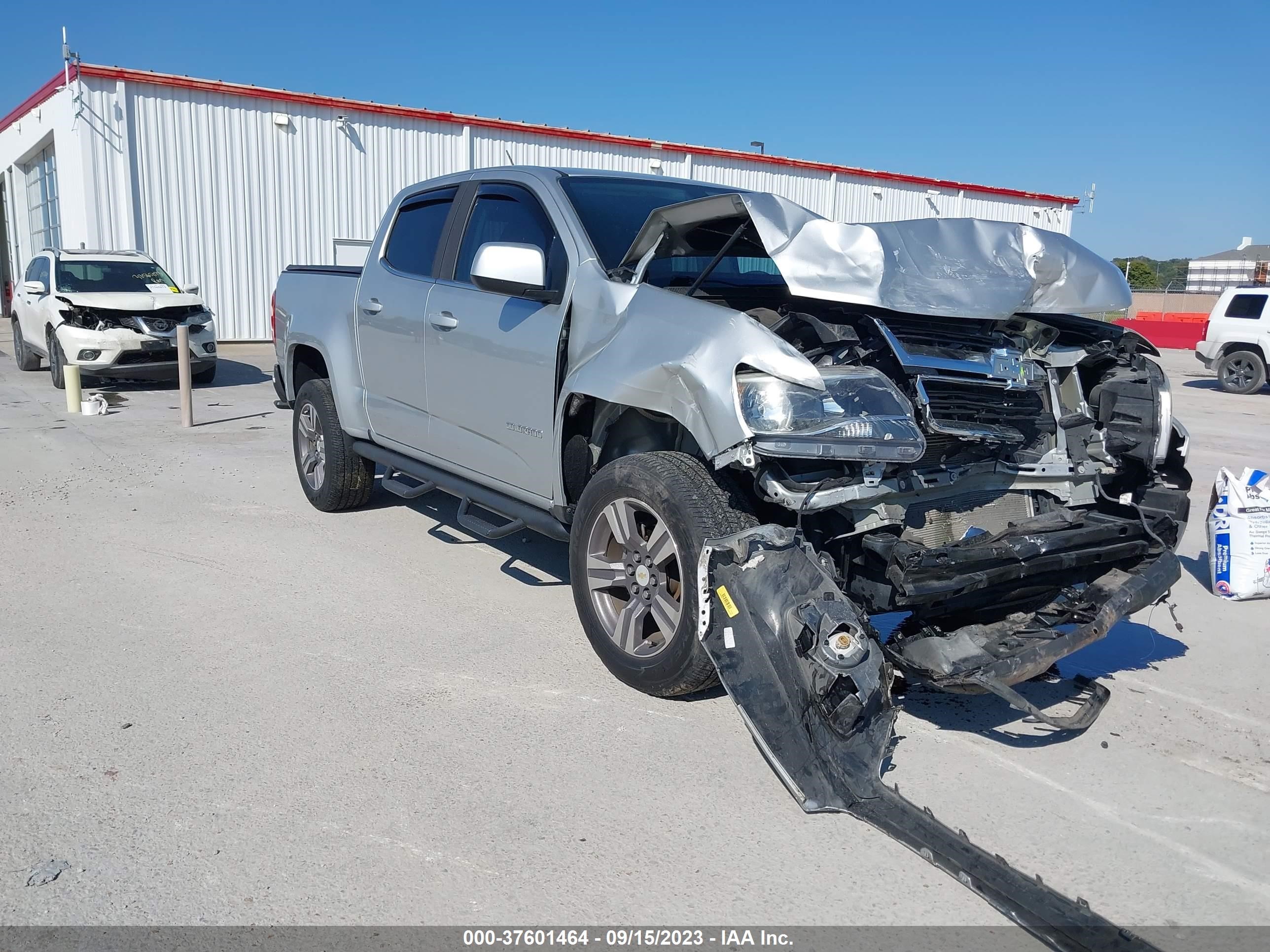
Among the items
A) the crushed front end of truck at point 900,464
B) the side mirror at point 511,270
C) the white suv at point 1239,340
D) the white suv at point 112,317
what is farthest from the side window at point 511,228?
the white suv at point 1239,340

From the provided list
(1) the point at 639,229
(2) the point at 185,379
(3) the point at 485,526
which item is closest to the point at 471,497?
(3) the point at 485,526

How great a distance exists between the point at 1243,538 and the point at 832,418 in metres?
3.47

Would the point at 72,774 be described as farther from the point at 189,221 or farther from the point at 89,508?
the point at 189,221

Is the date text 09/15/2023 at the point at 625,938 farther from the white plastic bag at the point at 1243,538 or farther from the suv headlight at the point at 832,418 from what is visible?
the white plastic bag at the point at 1243,538

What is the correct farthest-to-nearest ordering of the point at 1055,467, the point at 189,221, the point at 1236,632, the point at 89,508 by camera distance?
the point at 189,221, the point at 89,508, the point at 1236,632, the point at 1055,467

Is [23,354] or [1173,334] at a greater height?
[1173,334]

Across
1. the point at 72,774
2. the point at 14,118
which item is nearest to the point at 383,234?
the point at 72,774

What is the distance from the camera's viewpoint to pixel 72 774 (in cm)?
335

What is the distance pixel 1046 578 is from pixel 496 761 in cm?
208

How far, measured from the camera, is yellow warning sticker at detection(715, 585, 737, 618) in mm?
3303

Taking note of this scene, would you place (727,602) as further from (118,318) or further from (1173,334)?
(1173,334)

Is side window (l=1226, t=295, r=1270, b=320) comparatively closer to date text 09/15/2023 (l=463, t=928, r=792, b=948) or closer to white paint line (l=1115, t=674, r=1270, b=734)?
white paint line (l=1115, t=674, r=1270, b=734)

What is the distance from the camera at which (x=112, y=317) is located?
13352 millimetres

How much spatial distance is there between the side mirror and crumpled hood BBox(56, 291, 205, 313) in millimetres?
10730
